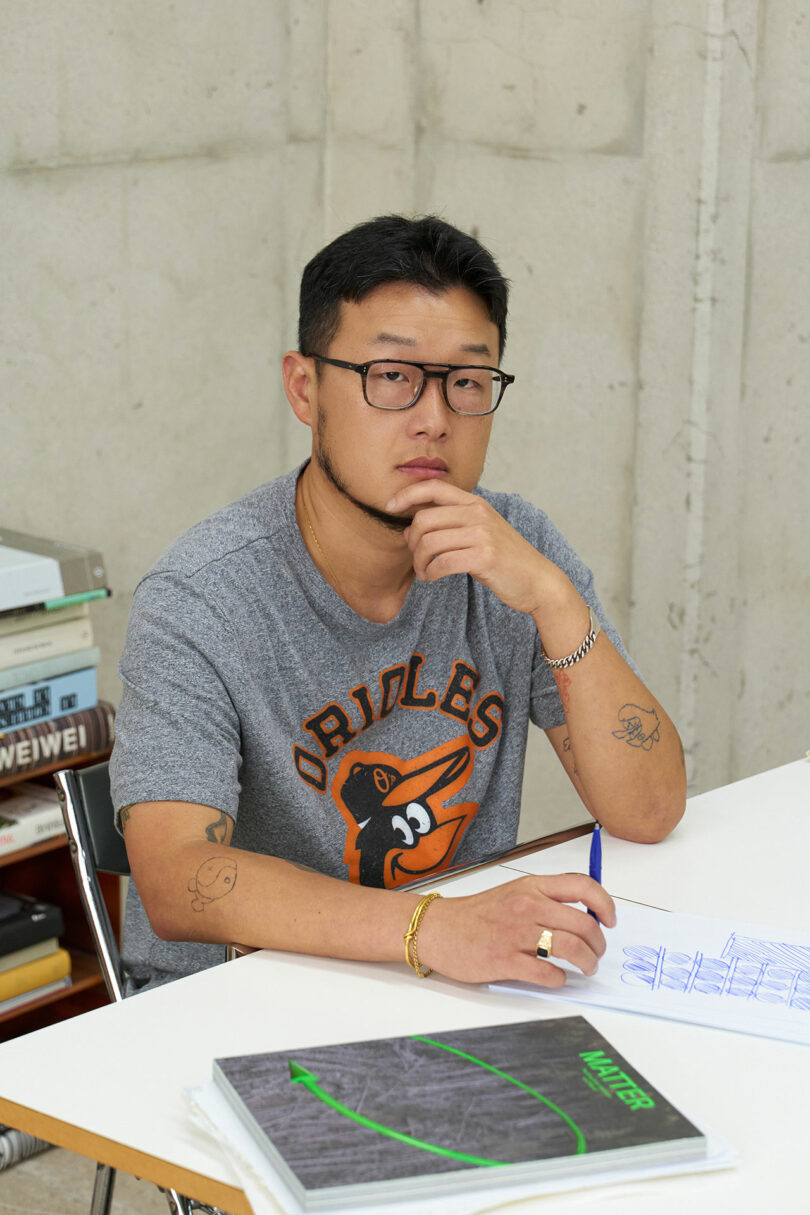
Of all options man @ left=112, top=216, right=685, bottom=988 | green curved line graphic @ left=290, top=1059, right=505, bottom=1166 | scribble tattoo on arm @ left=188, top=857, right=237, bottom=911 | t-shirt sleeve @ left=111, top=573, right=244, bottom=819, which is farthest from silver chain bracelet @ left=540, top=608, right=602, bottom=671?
green curved line graphic @ left=290, top=1059, right=505, bottom=1166

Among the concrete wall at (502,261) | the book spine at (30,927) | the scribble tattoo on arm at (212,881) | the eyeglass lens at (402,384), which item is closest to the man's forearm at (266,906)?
the scribble tattoo on arm at (212,881)

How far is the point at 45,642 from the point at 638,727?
1080mm

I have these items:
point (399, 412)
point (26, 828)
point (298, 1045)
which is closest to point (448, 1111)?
point (298, 1045)

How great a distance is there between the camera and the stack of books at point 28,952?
2301mm

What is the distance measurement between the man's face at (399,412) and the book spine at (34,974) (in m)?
1.16

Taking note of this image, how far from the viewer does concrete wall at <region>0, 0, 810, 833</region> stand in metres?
2.75

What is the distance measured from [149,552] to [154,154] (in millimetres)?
867

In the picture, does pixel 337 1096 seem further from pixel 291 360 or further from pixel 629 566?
pixel 629 566

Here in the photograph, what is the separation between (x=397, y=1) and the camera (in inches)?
128

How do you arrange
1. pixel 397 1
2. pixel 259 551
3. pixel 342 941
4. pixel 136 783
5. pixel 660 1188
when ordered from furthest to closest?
1. pixel 397 1
2. pixel 259 551
3. pixel 136 783
4. pixel 342 941
5. pixel 660 1188

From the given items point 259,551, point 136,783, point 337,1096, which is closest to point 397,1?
point 259,551

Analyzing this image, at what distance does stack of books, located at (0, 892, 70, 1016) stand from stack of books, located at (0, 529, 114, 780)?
0.88ft

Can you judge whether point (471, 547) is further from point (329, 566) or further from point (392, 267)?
point (392, 267)

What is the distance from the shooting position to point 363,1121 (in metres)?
0.89
